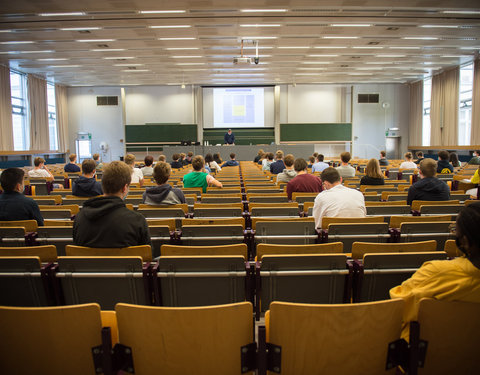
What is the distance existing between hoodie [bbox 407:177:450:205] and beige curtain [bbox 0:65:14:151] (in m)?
18.6

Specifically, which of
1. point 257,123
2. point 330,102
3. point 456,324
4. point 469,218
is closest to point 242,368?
point 456,324

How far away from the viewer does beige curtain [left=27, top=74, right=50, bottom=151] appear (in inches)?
761

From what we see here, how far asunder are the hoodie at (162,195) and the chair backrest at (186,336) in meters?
2.68

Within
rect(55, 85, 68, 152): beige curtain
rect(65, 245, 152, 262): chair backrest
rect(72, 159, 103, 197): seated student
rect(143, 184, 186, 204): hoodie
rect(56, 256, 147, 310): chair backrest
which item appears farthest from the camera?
Result: rect(55, 85, 68, 152): beige curtain

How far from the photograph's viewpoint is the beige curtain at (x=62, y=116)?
2227 cm

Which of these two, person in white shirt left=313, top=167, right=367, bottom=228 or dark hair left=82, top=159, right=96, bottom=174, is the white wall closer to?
dark hair left=82, top=159, right=96, bottom=174

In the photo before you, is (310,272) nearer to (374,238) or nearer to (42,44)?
(374,238)

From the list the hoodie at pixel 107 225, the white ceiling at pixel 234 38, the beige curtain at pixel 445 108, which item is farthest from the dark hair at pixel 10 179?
the beige curtain at pixel 445 108

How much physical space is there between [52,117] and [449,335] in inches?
984

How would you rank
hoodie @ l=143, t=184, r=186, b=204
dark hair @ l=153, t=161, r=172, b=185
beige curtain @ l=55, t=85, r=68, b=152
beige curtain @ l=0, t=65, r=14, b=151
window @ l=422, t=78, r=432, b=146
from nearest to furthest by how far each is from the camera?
dark hair @ l=153, t=161, r=172, b=185
hoodie @ l=143, t=184, r=186, b=204
beige curtain @ l=0, t=65, r=14, b=151
window @ l=422, t=78, r=432, b=146
beige curtain @ l=55, t=85, r=68, b=152

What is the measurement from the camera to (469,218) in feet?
4.80

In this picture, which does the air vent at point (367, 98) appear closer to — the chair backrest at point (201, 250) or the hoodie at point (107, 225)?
the chair backrest at point (201, 250)

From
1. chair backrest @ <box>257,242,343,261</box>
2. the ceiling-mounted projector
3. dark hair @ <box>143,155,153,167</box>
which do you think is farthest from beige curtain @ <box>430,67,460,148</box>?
chair backrest @ <box>257,242,343,261</box>

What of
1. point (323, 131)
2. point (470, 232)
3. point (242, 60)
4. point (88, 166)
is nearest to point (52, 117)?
point (242, 60)
